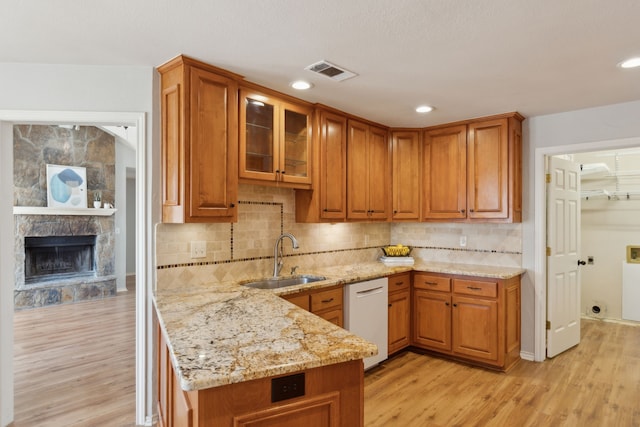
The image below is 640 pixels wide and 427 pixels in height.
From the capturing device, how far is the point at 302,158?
3.26 m

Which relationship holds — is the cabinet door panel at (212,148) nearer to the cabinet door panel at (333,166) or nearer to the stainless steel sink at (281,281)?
the stainless steel sink at (281,281)

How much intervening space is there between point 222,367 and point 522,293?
11.4ft

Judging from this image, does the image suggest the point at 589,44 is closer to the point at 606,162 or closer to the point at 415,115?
the point at 415,115

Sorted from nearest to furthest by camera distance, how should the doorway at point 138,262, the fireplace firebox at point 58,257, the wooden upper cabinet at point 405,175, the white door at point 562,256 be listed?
the doorway at point 138,262
the white door at point 562,256
the wooden upper cabinet at point 405,175
the fireplace firebox at point 58,257

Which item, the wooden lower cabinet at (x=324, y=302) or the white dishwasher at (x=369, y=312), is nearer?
the wooden lower cabinet at (x=324, y=302)

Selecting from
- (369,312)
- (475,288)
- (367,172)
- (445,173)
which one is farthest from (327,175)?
(475,288)

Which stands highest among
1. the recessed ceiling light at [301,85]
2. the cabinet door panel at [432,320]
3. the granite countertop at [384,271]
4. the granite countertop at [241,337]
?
the recessed ceiling light at [301,85]

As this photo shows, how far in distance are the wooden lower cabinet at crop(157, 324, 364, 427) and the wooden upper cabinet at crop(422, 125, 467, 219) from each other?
2810 mm

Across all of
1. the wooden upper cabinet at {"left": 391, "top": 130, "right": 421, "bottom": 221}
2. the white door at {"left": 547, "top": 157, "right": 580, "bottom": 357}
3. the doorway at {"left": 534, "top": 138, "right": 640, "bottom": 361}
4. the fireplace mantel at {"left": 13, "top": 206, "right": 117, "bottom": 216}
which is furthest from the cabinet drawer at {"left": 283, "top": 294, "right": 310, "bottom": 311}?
the fireplace mantel at {"left": 13, "top": 206, "right": 117, "bottom": 216}

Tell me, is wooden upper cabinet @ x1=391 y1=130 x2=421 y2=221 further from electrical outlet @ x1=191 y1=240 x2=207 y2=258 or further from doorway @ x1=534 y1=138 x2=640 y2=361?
electrical outlet @ x1=191 y1=240 x2=207 y2=258

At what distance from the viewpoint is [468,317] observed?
354cm

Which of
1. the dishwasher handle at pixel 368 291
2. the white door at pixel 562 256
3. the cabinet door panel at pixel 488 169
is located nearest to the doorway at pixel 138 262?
the dishwasher handle at pixel 368 291

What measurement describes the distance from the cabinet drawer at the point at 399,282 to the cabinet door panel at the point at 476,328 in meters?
0.47

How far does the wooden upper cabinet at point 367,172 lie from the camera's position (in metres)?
3.70
